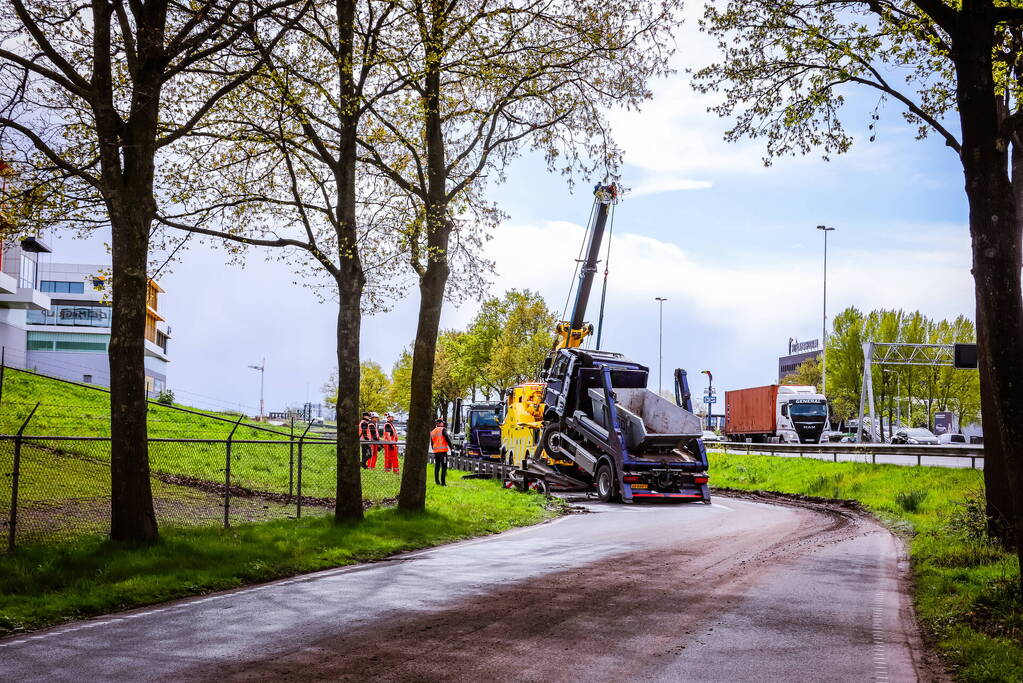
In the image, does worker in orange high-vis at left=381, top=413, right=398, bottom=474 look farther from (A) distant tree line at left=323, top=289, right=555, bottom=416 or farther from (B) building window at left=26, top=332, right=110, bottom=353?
Answer: (B) building window at left=26, top=332, right=110, bottom=353

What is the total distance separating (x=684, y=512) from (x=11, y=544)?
12956mm

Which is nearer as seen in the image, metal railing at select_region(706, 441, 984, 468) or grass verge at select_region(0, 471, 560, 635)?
grass verge at select_region(0, 471, 560, 635)

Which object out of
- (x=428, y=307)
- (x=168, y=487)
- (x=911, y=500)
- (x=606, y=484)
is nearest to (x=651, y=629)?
(x=428, y=307)

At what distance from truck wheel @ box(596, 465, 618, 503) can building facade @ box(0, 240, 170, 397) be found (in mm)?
37492

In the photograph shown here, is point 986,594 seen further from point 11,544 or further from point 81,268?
point 81,268

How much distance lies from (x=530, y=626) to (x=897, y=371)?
59.4 meters

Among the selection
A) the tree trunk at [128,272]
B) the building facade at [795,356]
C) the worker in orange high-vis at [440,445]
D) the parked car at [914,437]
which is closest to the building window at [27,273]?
the worker in orange high-vis at [440,445]

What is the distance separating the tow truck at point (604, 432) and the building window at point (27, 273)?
127 ft

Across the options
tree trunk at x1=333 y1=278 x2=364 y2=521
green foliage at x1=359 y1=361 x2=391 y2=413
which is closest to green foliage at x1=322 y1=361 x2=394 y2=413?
green foliage at x1=359 y1=361 x2=391 y2=413

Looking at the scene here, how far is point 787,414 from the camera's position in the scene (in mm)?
51938

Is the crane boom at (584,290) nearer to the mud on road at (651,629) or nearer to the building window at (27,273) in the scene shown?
the mud on road at (651,629)

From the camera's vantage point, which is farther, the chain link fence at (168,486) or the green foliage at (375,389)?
the green foliage at (375,389)

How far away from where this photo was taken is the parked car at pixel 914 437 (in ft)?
177

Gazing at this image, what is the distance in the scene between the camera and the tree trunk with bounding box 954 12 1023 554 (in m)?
7.85
